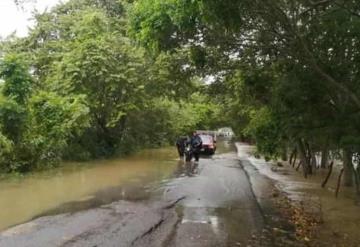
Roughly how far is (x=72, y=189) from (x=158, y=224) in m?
6.74

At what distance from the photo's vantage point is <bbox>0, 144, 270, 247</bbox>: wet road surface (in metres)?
9.51

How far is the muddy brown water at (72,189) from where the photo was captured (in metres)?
13.2

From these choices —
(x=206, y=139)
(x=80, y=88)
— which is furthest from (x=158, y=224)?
(x=206, y=139)

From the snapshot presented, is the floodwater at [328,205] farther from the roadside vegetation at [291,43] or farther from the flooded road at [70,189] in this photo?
the flooded road at [70,189]

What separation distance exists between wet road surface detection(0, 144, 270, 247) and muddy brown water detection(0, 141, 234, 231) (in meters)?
0.76

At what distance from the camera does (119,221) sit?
11.3 m

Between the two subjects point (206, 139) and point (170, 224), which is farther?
point (206, 139)

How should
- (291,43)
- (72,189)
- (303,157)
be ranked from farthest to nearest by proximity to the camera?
(303,157) → (72,189) → (291,43)

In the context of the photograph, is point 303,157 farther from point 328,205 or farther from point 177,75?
point 328,205

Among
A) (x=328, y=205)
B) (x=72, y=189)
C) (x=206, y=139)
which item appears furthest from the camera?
(x=206, y=139)

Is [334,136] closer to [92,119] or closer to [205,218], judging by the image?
[205,218]

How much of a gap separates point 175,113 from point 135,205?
3287cm

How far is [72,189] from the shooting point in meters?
17.1

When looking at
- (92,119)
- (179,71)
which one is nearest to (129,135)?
(92,119)
